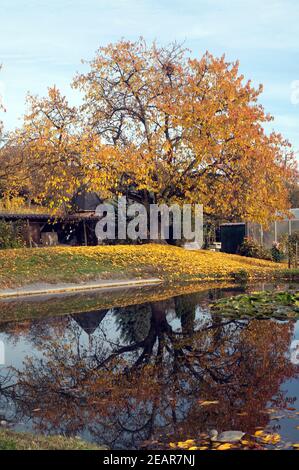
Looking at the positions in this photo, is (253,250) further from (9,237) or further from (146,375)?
(146,375)

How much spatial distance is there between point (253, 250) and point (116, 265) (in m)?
10.8

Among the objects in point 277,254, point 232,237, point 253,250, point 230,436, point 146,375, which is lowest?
point 146,375

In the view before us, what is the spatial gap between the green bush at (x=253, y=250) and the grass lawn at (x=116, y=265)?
8.85 feet

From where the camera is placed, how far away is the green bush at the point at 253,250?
104ft

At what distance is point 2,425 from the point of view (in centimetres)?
666

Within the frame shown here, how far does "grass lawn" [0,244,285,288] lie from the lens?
21.5 m

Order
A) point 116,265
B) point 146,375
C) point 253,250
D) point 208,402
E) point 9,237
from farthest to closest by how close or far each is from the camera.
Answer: point 253,250, point 9,237, point 116,265, point 146,375, point 208,402

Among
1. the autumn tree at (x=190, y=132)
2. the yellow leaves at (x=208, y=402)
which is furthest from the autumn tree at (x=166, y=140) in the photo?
the yellow leaves at (x=208, y=402)

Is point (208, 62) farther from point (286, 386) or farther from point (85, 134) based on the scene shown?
point (286, 386)

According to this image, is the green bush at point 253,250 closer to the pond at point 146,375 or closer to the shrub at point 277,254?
the shrub at point 277,254

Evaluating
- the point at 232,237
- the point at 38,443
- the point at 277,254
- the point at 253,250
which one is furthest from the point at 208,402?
the point at 232,237

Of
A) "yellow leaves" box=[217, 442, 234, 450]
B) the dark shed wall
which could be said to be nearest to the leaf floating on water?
"yellow leaves" box=[217, 442, 234, 450]

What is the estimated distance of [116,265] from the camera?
79.7 ft

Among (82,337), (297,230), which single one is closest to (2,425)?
(82,337)
